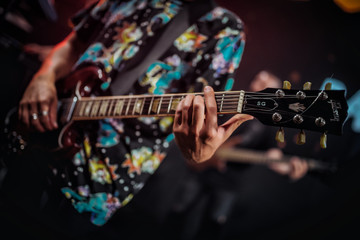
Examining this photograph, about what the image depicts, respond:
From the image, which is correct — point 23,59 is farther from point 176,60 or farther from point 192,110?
point 192,110

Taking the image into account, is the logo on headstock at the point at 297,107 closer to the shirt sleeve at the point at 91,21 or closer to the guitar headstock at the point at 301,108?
the guitar headstock at the point at 301,108

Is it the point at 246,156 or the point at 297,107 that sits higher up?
the point at 297,107

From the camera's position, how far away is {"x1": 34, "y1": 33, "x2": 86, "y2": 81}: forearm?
0.93 meters

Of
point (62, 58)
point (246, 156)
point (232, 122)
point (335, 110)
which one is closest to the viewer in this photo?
point (335, 110)

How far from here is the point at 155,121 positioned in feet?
2.60

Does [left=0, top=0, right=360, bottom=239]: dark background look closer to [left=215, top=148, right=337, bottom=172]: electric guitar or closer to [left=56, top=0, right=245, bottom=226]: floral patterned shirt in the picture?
[left=56, top=0, right=245, bottom=226]: floral patterned shirt

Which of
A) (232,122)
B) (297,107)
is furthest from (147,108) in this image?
(297,107)

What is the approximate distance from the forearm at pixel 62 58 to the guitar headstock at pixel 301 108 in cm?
68

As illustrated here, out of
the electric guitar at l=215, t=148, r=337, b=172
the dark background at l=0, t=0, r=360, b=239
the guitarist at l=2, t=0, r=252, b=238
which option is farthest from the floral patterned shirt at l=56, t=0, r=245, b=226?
the electric guitar at l=215, t=148, r=337, b=172

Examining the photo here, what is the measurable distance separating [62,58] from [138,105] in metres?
0.45

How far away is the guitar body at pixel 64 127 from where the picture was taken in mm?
783

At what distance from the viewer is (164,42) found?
31.2 inches

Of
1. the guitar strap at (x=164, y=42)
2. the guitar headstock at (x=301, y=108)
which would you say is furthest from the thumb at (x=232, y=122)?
the guitar strap at (x=164, y=42)

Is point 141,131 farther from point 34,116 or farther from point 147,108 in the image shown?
point 34,116
